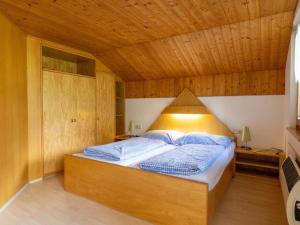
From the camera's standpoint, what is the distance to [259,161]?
3.31 m

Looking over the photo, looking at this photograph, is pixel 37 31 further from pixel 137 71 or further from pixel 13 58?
pixel 137 71

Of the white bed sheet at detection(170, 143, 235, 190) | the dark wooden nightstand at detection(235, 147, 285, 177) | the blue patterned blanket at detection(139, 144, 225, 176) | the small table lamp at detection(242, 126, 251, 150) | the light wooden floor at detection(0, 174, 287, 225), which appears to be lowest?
the light wooden floor at detection(0, 174, 287, 225)

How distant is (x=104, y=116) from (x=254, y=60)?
9.81ft

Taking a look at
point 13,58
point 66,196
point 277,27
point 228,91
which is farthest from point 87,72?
point 277,27

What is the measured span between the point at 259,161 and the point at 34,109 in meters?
3.72

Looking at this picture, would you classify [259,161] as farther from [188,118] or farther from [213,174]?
[213,174]

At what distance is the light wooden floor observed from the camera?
201cm

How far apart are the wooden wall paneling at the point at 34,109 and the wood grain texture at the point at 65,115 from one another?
8 centimetres

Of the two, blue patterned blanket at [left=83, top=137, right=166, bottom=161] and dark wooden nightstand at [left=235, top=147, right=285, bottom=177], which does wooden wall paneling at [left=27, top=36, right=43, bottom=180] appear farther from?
dark wooden nightstand at [left=235, top=147, right=285, bottom=177]

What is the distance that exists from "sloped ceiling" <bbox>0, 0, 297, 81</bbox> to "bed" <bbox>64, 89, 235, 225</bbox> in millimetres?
1769

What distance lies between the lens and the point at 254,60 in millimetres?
3160

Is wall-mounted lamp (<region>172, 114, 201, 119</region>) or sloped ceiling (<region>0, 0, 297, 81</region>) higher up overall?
sloped ceiling (<region>0, 0, 297, 81</region>)

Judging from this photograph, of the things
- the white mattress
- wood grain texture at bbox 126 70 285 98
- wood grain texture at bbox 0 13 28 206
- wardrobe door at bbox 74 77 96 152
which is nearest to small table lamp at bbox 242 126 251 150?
the white mattress

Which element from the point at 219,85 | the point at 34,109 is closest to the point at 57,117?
the point at 34,109
